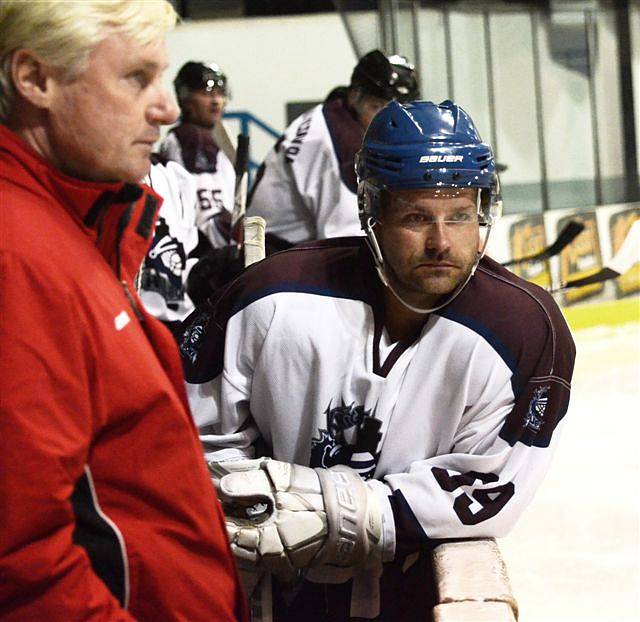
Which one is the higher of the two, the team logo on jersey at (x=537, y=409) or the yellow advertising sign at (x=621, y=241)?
the team logo on jersey at (x=537, y=409)

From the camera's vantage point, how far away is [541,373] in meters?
1.51

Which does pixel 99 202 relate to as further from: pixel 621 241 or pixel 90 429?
pixel 621 241

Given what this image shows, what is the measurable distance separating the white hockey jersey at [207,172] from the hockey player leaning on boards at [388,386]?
2071mm

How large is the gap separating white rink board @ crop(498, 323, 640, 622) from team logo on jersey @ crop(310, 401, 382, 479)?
100 centimetres

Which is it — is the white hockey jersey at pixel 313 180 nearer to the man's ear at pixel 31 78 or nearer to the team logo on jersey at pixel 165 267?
the team logo on jersey at pixel 165 267

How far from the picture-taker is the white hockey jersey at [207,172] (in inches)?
145

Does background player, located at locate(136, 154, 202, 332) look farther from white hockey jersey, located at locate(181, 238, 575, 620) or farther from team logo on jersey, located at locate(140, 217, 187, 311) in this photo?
white hockey jersey, located at locate(181, 238, 575, 620)

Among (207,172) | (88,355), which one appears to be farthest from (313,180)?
(88,355)

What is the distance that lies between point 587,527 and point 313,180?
116 centimetres

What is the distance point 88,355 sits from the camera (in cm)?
83

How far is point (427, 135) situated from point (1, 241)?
0.86 meters

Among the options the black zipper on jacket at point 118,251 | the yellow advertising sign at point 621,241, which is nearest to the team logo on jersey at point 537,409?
the black zipper on jacket at point 118,251

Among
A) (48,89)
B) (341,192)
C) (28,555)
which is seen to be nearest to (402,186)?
(48,89)

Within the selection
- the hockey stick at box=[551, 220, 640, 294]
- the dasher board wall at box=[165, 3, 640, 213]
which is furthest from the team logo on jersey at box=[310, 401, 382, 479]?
the dasher board wall at box=[165, 3, 640, 213]
